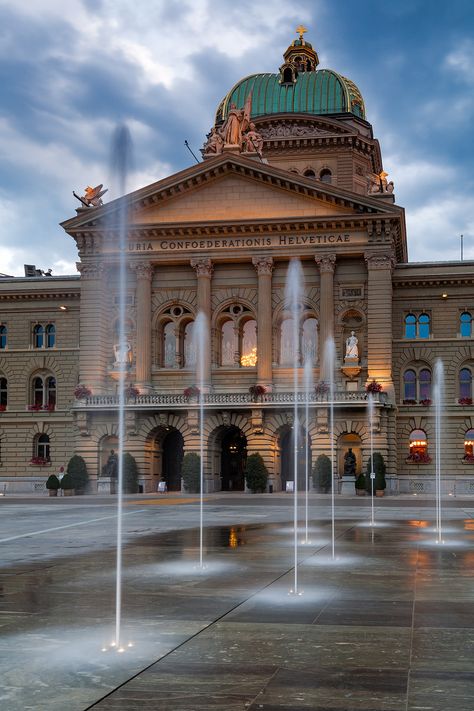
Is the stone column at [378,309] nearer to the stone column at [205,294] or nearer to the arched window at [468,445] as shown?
the arched window at [468,445]

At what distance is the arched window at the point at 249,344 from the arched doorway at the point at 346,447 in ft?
26.8

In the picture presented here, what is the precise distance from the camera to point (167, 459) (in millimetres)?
64562

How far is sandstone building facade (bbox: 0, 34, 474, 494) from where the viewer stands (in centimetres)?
5975

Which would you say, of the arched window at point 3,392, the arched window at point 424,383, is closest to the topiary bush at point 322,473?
the arched window at point 424,383

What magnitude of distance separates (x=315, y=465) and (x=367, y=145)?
3187 cm

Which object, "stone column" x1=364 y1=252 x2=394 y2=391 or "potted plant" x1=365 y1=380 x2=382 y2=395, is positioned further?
"stone column" x1=364 y1=252 x2=394 y2=391

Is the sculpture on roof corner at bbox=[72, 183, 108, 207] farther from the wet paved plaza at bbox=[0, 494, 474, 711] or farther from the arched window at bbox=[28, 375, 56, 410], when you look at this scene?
the wet paved plaza at bbox=[0, 494, 474, 711]

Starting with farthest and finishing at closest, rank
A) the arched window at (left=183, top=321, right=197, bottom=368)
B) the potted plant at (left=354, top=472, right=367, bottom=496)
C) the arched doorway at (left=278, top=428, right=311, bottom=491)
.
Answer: the arched window at (left=183, top=321, right=197, bottom=368) < the arched doorway at (left=278, top=428, right=311, bottom=491) < the potted plant at (left=354, top=472, right=367, bottom=496)

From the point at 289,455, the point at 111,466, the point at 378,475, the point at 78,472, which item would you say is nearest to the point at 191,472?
the point at 111,466

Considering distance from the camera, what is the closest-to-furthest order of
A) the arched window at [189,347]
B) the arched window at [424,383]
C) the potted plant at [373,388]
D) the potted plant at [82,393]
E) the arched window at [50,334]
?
the potted plant at [373,388] → the potted plant at [82,393] → the arched window at [189,347] → the arched window at [424,383] → the arched window at [50,334]

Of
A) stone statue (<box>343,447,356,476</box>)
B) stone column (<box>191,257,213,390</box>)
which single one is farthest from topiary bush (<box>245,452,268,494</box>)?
stone column (<box>191,257,213,390</box>)

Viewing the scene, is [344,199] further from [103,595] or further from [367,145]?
[103,595]

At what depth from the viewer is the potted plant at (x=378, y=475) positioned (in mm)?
54938

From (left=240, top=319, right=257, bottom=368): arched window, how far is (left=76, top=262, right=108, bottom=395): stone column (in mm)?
9354
